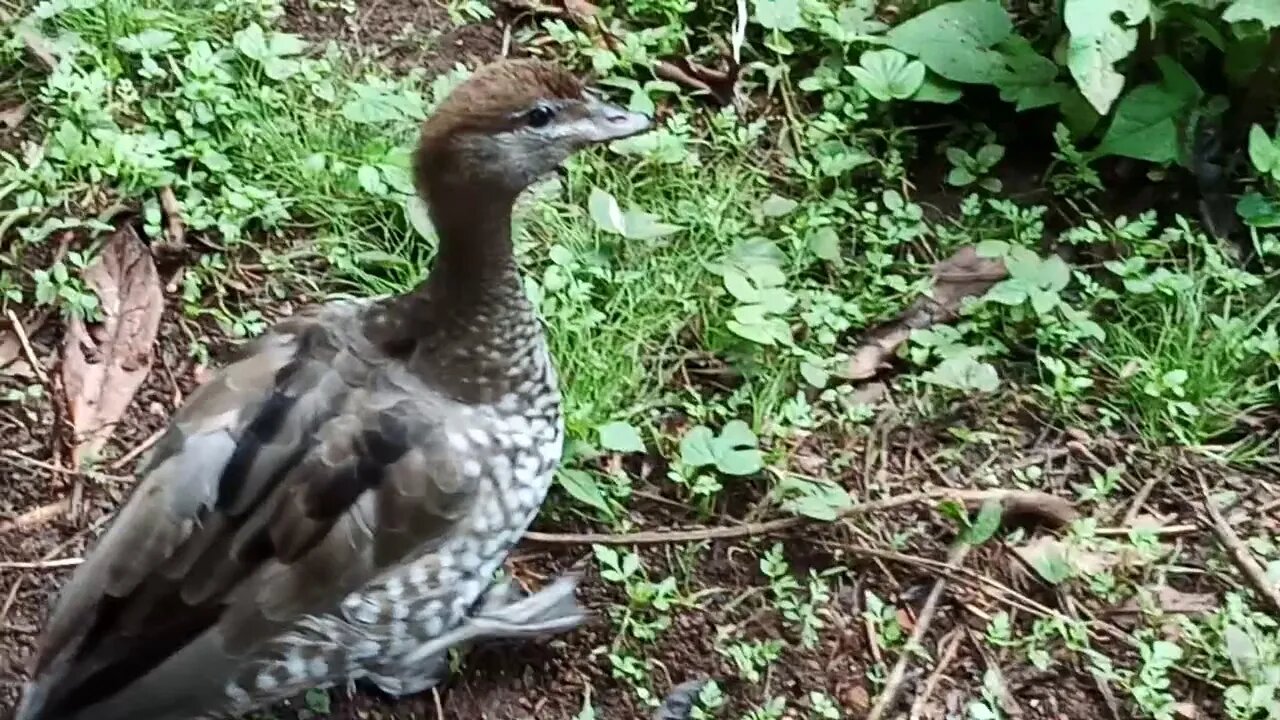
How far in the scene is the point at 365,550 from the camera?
201 centimetres

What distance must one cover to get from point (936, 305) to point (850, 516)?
0.44 metres

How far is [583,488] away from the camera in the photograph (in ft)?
7.86

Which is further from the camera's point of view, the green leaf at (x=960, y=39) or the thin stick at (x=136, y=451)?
the green leaf at (x=960, y=39)

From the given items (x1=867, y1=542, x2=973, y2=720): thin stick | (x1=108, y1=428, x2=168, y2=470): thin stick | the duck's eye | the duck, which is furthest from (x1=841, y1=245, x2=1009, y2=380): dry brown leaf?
(x1=108, y1=428, x2=168, y2=470): thin stick

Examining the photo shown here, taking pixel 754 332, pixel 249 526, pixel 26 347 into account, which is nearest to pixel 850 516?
pixel 754 332

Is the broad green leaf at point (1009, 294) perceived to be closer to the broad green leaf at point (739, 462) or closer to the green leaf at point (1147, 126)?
the green leaf at point (1147, 126)

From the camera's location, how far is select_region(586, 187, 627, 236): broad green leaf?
2688 mm

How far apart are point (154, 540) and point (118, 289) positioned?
0.81 meters

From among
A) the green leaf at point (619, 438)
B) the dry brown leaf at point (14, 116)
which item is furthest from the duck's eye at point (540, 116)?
the dry brown leaf at point (14, 116)

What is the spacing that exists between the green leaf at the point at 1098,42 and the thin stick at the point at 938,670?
0.89 metres

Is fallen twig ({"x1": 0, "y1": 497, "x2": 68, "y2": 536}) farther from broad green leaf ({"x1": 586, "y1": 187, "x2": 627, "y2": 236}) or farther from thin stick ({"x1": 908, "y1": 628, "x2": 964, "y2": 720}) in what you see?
thin stick ({"x1": 908, "y1": 628, "x2": 964, "y2": 720})

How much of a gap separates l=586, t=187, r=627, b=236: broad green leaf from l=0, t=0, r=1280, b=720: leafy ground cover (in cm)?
1

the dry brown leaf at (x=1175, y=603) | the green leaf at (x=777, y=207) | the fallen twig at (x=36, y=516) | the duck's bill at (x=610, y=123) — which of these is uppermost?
the duck's bill at (x=610, y=123)

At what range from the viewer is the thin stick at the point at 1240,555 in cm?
233
